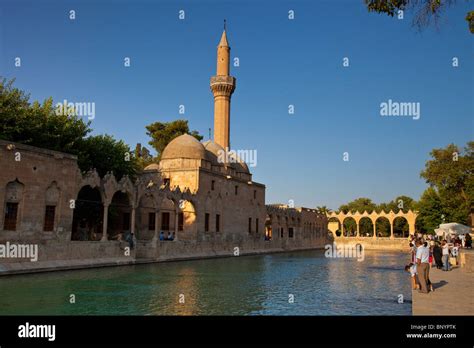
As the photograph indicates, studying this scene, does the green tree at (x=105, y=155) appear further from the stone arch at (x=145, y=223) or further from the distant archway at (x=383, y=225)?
the distant archway at (x=383, y=225)

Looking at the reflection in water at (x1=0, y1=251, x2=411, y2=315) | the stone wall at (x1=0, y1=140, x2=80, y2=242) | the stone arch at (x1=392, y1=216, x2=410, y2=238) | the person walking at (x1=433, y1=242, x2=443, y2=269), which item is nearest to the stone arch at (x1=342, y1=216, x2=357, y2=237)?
the stone arch at (x1=392, y1=216, x2=410, y2=238)

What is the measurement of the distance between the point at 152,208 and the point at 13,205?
1364 cm

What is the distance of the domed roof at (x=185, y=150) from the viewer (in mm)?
33219

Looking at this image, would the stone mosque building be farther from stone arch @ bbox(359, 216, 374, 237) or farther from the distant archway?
stone arch @ bbox(359, 216, 374, 237)

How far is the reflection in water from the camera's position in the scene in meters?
10.3

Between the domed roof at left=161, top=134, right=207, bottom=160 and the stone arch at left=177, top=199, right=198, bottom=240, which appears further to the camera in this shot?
the domed roof at left=161, top=134, right=207, bottom=160

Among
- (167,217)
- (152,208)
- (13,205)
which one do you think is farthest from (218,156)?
(13,205)

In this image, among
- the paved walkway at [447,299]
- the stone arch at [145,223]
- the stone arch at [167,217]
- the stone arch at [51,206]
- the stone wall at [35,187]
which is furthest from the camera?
the stone arch at [167,217]

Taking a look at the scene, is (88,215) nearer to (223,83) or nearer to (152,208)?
(152,208)

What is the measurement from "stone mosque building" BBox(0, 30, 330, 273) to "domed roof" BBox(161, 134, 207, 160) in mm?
83

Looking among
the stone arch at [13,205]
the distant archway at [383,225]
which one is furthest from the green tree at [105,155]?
the distant archway at [383,225]

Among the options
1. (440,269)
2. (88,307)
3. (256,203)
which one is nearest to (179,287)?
(88,307)

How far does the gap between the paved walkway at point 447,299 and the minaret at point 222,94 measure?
1093 inches
